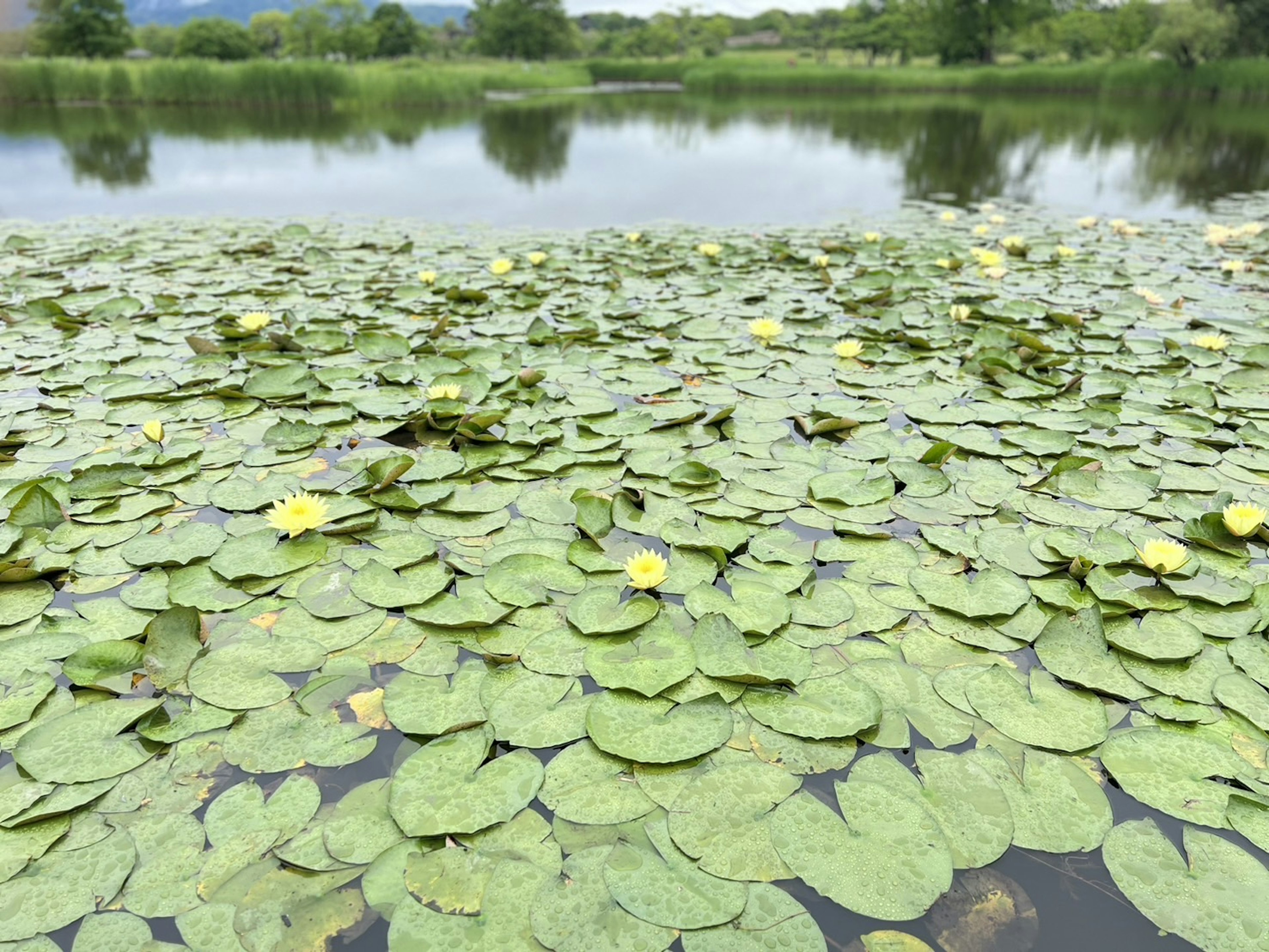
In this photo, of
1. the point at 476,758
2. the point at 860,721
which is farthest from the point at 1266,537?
the point at 476,758

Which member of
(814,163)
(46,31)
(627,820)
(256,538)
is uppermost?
(46,31)

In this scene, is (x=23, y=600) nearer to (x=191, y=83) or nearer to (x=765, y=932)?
(x=765, y=932)

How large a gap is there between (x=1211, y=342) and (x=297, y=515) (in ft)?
11.9

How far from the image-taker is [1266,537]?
6.07 feet

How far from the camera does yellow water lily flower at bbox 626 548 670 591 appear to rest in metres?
1.62

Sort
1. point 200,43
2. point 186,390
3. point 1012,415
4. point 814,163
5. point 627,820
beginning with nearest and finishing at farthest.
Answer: point 627,820 < point 1012,415 < point 186,390 < point 814,163 < point 200,43

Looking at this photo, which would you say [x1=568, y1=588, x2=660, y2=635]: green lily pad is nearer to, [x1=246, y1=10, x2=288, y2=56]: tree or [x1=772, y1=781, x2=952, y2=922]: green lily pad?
[x1=772, y1=781, x2=952, y2=922]: green lily pad

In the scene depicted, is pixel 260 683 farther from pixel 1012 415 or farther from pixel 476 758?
pixel 1012 415

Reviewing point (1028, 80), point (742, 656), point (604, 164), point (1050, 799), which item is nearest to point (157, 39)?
point (1028, 80)

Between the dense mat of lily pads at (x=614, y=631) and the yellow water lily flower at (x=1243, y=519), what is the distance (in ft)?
0.07

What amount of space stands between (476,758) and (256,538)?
3.21 feet

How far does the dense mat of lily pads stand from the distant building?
2817 inches

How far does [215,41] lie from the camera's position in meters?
40.0

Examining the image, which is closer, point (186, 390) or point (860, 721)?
point (860, 721)
